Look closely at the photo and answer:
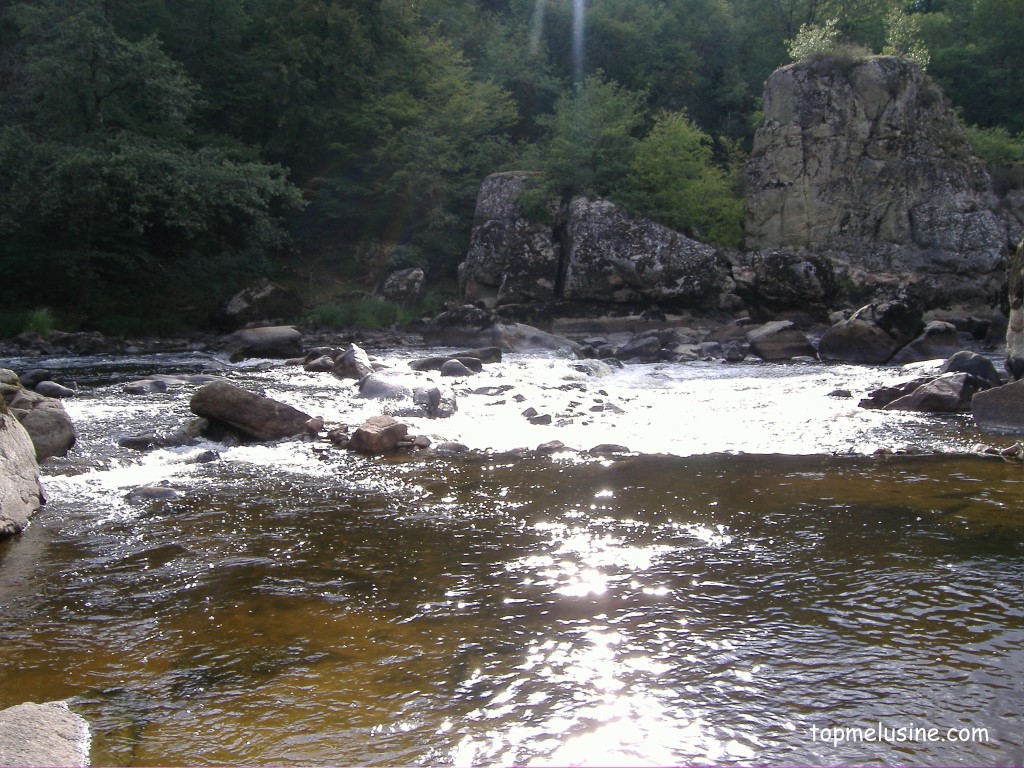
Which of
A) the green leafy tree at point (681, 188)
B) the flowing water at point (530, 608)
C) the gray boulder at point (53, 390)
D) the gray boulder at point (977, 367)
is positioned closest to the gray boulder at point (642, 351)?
the gray boulder at point (977, 367)

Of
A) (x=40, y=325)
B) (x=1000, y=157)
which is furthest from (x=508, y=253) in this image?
(x=1000, y=157)

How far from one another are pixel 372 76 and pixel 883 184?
→ 18.0 meters

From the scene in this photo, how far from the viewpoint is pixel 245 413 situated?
9.36 m

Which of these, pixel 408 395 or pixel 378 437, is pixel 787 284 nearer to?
pixel 408 395

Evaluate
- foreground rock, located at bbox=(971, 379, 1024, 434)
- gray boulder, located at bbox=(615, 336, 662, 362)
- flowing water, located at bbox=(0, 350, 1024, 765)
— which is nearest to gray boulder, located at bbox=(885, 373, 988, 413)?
foreground rock, located at bbox=(971, 379, 1024, 434)

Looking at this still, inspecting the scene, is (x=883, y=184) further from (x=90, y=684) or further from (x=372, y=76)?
(x=90, y=684)

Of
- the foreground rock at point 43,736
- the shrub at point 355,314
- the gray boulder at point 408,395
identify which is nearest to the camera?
the foreground rock at point 43,736

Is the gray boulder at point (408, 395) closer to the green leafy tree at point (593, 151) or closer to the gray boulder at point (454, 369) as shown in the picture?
the gray boulder at point (454, 369)

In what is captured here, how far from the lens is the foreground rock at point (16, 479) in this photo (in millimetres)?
5852

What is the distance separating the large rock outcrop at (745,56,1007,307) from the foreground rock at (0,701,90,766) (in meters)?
25.9

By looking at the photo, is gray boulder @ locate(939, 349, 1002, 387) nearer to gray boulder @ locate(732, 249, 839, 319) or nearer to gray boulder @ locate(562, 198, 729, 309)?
gray boulder @ locate(732, 249, 839, 319)

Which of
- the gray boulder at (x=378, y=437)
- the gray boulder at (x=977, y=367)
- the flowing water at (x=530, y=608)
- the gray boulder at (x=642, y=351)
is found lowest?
the gray boulder at (x=642, y=351)

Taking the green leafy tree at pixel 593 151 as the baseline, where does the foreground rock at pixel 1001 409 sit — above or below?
below

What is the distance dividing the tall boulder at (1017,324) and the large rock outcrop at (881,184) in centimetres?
1444
